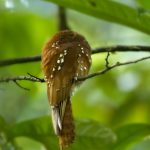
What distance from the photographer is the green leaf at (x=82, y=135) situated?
9.85 ft

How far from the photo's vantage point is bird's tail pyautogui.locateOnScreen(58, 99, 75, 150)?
221 centimetres

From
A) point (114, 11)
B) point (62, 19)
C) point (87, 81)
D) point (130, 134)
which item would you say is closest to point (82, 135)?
point (130, 134)

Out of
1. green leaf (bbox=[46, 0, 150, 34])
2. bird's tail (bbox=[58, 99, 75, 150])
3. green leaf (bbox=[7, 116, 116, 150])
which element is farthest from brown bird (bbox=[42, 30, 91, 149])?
green leaf (bbox=[7, 116, 116, 150])

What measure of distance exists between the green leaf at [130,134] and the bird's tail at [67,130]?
0.87 metres

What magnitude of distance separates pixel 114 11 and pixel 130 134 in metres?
0.58

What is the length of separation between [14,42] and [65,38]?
5.46 feet

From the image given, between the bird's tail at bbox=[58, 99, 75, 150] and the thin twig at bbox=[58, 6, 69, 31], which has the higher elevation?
the bird's tail at bbox=[58, 99, 75, 150]

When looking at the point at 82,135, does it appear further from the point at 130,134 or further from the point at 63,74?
the point at 63,74

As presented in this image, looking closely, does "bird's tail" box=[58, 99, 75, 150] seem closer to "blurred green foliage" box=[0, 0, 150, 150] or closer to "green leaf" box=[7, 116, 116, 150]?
"green leaf" box=[7, 116, 116, 150]

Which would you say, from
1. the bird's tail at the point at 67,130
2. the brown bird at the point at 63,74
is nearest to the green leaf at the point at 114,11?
the brown bird at the point at 63,74

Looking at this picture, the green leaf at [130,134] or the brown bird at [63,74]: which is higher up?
the brown bird at [63,74]

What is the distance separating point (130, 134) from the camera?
3.10 meters

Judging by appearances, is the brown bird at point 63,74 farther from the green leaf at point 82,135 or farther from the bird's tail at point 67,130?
the green leaf at point 82,135

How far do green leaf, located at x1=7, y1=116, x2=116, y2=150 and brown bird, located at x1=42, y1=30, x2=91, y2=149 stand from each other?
0.58m
